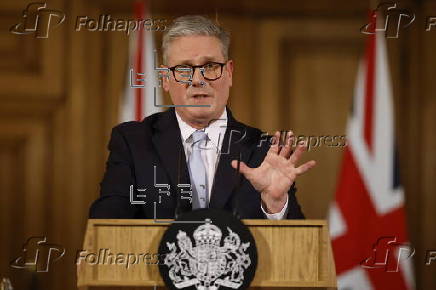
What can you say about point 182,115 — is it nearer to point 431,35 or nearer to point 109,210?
point 109,210

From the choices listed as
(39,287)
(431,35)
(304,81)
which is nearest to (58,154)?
(39,287)

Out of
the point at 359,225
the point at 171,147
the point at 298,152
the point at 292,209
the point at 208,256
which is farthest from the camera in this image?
the point at 359,225

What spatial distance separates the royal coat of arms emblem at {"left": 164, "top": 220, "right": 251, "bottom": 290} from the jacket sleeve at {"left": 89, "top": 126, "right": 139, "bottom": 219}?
1.91ft

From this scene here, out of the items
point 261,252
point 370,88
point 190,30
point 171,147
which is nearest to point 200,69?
point 190,30

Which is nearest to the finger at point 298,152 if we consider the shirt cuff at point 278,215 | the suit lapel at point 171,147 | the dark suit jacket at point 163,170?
the shirt cuff at point 278,215

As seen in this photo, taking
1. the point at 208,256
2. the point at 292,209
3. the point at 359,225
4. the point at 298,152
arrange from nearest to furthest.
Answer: the point at 208,256
the point at 298,152
the point at 292,209
the point at 359,225

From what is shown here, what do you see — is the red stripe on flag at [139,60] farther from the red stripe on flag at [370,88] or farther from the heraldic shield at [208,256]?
the heraldic shield at [208,256]

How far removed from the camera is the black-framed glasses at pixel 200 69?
89.7 inches

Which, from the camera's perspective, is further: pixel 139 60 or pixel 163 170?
pixel 139 60

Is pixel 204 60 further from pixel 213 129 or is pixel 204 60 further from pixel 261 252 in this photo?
pixel 261 252

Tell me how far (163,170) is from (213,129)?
23 centimetres

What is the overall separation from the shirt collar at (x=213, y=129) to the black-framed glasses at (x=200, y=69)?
0.18m

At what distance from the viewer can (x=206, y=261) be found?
5.42 feet

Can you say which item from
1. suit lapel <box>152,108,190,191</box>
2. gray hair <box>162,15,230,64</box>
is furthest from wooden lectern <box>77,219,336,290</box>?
gray hair <box>162,15,230,64</box>
